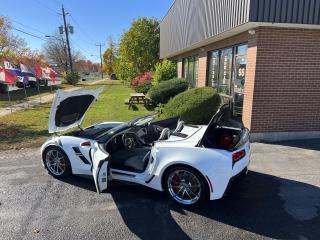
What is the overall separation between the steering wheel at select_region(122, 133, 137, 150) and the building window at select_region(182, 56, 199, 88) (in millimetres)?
9194

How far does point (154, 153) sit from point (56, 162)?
2.00 meters

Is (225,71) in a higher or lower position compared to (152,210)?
higher

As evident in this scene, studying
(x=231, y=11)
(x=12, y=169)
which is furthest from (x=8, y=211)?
(x=231, y=11)

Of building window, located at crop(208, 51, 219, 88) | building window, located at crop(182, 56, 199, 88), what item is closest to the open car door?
building window, located at crop(208, 51, 219, 88)

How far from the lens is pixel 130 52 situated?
27.4 meters

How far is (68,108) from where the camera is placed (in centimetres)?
499

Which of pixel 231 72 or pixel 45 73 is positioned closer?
pixel 231 72

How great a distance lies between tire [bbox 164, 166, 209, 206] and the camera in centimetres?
392

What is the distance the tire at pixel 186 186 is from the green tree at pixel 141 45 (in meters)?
24.2

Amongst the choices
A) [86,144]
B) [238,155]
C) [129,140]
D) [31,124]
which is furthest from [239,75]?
[31,124]

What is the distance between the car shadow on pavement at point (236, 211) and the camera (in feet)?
11.6

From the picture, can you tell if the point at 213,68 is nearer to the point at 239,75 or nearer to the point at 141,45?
the point at 239,75

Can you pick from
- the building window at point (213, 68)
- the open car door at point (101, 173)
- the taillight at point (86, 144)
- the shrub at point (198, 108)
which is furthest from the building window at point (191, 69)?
the open car door at point (101, 173)

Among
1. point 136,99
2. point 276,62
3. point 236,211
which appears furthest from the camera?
point 136,99
